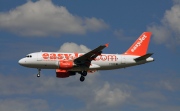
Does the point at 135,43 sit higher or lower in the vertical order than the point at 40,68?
higher

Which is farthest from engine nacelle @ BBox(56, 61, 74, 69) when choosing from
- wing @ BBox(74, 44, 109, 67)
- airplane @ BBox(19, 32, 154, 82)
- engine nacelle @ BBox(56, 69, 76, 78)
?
engine nacelle @ BBox(56, 69, 76, 78)

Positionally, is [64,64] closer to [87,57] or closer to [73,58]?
[73,58]

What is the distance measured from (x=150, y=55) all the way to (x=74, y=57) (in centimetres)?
1615

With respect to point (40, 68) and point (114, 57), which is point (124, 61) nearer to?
point (114, 57)

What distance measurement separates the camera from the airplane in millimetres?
111812

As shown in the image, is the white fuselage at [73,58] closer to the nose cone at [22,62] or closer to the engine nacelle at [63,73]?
the nose cone at [22,62]

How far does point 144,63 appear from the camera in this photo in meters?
118

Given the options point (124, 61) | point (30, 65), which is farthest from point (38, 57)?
point (124, 61)

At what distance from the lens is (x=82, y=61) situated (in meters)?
114

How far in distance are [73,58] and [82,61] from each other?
82.1 inches

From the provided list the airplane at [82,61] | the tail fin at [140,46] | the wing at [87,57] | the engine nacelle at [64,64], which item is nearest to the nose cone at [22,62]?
the airplane at [82,61]

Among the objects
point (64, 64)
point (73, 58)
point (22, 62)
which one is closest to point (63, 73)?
point (73, 58)

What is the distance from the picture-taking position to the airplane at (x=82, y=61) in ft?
367

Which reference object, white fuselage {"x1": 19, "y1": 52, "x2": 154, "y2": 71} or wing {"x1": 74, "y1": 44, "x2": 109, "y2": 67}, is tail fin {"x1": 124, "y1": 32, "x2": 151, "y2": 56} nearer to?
white fuselage {"x1": 19, "y1": 52, "x2": 154, "y2": 71}
